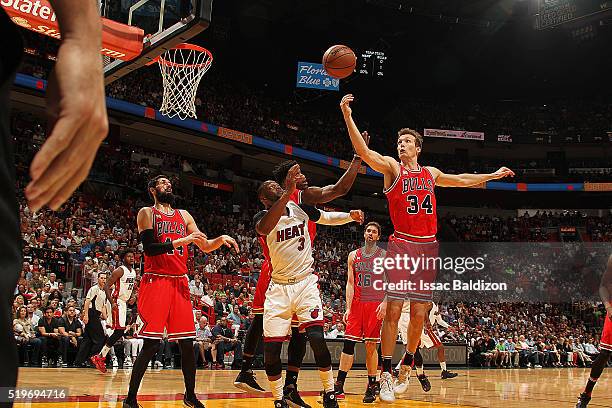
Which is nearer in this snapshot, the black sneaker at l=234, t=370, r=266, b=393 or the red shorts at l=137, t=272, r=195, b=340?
the red shorts at l=137, t=272, r=195, b=340

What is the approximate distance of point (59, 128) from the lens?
3.32ft

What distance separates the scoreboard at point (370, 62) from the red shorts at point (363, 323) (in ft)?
77.7

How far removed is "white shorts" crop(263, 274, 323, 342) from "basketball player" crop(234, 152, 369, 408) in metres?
0.27

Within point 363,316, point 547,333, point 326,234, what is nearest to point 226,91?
point 326,234

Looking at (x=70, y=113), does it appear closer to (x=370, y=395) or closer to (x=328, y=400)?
(x=328, y=400)

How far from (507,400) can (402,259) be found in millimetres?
2605

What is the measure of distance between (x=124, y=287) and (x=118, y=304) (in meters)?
0.58

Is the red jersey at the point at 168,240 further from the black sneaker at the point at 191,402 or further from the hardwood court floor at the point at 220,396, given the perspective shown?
the hardwood court floor at the point at 220,396

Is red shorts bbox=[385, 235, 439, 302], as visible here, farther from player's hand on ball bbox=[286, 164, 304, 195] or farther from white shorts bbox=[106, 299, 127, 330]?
white shorts bbox=[106, 299, 127, 330]

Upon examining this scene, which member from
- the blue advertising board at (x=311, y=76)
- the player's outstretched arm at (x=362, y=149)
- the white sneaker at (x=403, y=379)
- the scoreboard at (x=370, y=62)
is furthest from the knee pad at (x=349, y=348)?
the scoreboard at (x=370, y=62)

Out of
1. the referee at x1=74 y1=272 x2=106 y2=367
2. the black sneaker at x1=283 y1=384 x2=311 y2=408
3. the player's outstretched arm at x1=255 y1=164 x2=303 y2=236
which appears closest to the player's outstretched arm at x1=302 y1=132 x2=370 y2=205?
the player's outstretched arm at x1=255 y1=164 x2=303 y2=236

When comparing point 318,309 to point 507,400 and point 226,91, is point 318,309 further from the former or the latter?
point 226,91

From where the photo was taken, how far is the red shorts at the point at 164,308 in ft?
18.7

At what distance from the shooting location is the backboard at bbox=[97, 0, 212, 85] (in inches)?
→ 285
